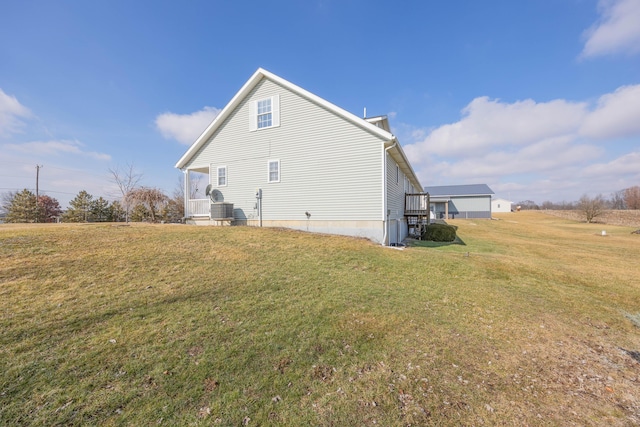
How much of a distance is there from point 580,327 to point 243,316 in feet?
19.6

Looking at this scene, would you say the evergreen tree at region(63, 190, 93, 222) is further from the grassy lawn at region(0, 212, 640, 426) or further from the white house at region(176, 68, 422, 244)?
the grassy lawn at region(0, 212, 640, 426)

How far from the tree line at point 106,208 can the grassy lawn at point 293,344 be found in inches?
576

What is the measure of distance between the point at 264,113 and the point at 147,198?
13.2 metres

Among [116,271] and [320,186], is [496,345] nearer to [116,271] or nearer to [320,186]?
[116,271]

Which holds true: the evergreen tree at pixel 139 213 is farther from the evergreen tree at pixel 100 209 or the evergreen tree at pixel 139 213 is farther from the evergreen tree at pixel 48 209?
the evergreen tree at pixel 48 209

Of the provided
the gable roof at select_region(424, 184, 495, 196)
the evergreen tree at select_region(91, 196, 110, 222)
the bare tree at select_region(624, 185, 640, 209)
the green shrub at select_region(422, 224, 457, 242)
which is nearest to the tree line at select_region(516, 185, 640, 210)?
the bare tree at select_region(624, 185, 640, 209)

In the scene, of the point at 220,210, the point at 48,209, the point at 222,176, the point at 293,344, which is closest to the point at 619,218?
the point at 222,176

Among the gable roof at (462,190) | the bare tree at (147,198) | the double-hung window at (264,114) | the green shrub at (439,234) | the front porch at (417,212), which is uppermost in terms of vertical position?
the double-hung window at (264,114)

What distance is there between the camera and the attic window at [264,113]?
12.8 meters

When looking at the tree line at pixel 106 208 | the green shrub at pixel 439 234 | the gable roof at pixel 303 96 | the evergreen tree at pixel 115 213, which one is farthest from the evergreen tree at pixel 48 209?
the green shrub at pixel 439 234

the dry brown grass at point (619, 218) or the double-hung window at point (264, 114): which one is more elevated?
the double-hung window at point (264, 114)

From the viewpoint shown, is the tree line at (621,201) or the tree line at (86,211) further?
the tree line at (621,201)

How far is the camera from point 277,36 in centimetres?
1305

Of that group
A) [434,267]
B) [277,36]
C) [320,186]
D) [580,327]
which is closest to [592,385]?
[580,327]
